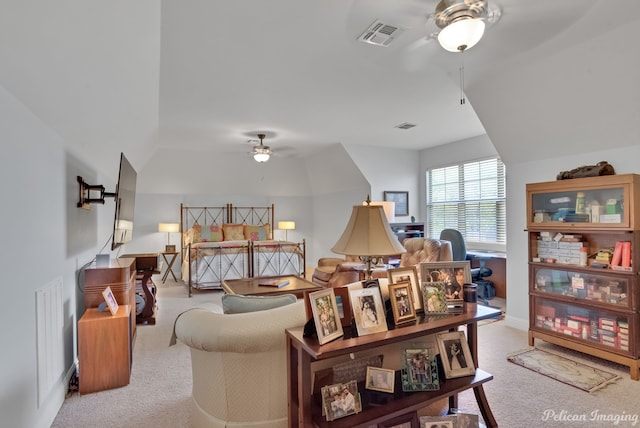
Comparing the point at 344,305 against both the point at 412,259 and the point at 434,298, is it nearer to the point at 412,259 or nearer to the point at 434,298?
the point at 434,298

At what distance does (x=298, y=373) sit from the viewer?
1.64 m

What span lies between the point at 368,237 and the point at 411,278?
0.35 meters

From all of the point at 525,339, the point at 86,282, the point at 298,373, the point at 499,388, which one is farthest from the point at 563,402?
the point at 86,282

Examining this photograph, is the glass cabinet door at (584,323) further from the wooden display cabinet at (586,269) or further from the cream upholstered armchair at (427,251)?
the cream upholstered armchair at (427,251)

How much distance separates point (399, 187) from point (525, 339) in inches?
156

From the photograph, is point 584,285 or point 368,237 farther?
point 584,285

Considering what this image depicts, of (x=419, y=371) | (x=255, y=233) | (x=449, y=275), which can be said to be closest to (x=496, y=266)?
(x=449, y=275)

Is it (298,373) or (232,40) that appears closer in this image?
(298,373)

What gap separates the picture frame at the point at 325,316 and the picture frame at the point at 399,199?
5470 mm


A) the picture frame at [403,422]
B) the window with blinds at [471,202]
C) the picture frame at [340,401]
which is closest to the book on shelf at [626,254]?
the picture frame at [403,422]

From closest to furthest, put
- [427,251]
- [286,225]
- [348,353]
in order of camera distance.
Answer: [348,353] < [427,251] < [286,225]

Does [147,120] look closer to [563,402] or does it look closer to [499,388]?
[499,388]

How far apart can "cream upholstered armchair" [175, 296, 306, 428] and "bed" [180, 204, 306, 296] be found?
4.16 m

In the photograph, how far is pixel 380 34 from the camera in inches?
101
